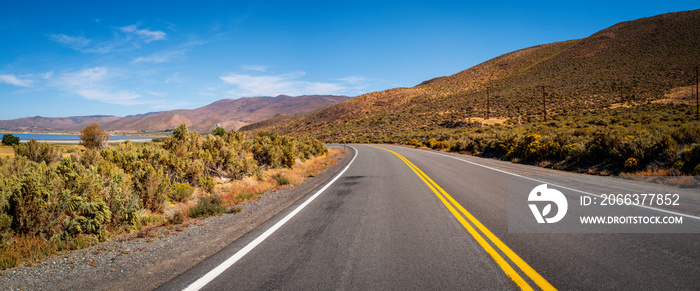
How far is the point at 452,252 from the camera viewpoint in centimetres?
385

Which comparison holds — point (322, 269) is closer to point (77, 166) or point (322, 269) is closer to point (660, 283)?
point (660, 283)

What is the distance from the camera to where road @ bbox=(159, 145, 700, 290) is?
10.1 feet

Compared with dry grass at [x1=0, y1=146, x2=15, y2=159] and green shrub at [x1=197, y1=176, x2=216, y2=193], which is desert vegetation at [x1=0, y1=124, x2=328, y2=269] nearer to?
green shrub at [x1=197, y1=176, x2=216, y2=193]

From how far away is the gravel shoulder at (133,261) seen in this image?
331 cm

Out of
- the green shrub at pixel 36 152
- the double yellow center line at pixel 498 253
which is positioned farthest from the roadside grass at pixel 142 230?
the green shrub at pixel 36 152

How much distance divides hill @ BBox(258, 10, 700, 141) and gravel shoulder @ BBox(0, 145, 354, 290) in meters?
48.7

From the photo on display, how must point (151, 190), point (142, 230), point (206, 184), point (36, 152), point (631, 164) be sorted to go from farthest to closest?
point (36, 152) → point (631, 164) → point (206, 184) → point (151, 190) → point (142, 230)

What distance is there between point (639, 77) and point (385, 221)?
7324 centimetres

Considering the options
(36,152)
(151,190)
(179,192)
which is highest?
(36,152)

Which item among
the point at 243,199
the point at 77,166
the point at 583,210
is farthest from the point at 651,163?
the point at 77,166

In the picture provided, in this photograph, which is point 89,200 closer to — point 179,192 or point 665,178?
point 179,192

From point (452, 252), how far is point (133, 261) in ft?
13.7
